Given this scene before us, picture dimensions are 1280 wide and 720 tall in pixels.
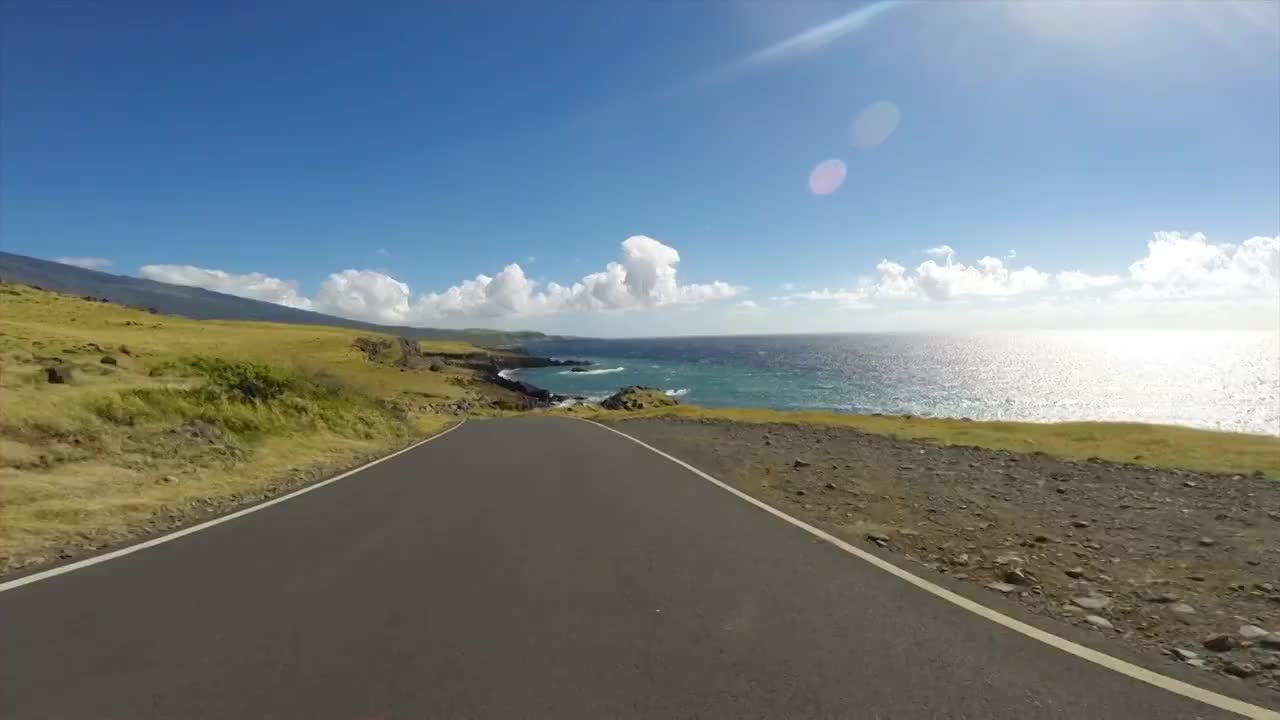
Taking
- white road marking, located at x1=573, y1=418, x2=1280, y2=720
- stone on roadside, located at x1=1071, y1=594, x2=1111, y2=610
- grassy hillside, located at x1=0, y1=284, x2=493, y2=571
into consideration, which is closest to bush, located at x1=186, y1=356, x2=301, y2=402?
grassy hillside, located at x1=0, y1=284, x2=493, y2=571

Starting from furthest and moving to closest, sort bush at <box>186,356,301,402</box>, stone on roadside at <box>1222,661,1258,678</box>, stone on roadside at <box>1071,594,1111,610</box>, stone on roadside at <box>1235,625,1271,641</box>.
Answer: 1. bush at <box>186,356,301,402</box>
2. stone on roadside at <box>1071,594,1111,610</box>
3. stone on roadside at <box>1235,625,1271,641</box>
4. stone on roadside at <box>1222,661,1258,678</box>

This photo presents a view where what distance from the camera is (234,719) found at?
3.30 metres

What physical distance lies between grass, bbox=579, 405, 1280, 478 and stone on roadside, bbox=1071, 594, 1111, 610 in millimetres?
12844

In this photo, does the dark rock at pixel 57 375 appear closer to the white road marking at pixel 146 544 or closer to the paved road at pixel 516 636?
the white road marking at pixel 146 544

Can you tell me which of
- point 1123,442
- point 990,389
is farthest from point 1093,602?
point 990,389

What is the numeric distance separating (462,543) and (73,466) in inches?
310

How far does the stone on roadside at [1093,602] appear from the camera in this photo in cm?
524

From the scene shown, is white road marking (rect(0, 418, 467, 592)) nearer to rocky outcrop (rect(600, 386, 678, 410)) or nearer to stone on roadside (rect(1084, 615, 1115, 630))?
stone on roadside (rect(1084, 615, 1115, 630))

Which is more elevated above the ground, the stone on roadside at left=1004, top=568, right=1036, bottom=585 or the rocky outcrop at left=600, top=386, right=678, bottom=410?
the stone on roadside at left=1004, top=568, right=1036, bottom=585

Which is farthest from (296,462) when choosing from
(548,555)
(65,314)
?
(65,314)

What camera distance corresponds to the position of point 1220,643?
4.39 metres

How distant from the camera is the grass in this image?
16922 mm

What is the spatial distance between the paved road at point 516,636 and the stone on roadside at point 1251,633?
1.58 meters

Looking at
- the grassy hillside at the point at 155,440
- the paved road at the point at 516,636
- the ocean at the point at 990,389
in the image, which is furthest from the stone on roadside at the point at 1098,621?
the ocean at the point at 990,389
